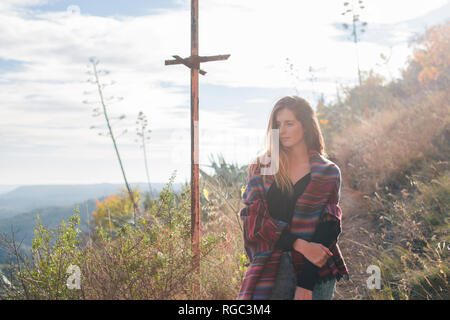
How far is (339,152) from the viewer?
8.41 m

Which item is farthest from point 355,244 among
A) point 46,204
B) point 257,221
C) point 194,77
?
point 46,204

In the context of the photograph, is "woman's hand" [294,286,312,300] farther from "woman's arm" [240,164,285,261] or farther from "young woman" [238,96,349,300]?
"woman's arm" [240,164,285,261]

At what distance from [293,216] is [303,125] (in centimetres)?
61

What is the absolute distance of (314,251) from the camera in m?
2.39

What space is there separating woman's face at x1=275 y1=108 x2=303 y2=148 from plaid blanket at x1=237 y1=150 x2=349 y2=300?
0.21 metres

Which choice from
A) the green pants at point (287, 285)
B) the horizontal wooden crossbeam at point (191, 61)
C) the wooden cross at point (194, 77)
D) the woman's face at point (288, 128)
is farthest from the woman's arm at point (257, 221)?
the horizontal wooden crossbeam at point (191, 61)

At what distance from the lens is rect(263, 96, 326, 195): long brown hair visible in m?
2.66

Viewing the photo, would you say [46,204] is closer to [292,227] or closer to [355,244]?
[355,244]

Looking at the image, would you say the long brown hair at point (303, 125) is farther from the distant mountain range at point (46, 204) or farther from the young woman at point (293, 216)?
the distant mountain range at point (46, 204)

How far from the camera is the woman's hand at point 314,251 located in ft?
7.82

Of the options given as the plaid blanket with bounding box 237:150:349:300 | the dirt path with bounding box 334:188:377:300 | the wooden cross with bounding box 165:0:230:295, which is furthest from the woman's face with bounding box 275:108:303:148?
the dirt path with bounding box 334:188:377:300
